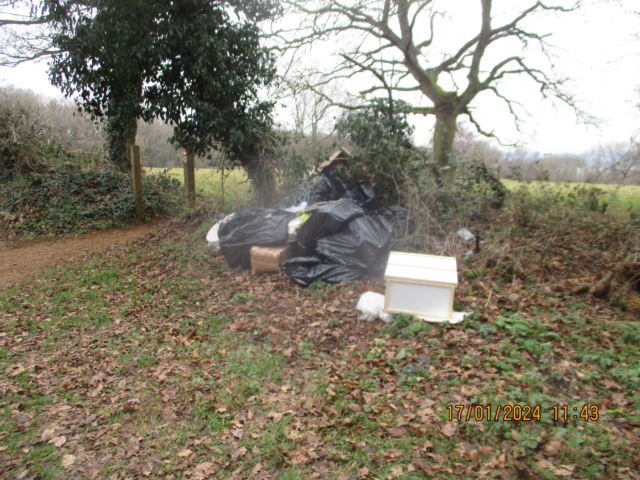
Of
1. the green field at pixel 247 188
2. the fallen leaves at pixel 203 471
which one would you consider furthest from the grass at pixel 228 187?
the fallen leaves at pixel 203 471

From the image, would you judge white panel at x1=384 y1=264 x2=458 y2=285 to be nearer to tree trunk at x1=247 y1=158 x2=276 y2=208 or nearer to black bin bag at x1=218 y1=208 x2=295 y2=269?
black bin bag at x1=218 y1=208 x2=295 y2=269

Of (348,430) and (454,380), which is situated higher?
(454,380)

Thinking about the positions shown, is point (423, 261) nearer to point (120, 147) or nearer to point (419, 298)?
point (419, 298)

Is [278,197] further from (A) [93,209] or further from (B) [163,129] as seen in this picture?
(B) [163,129]

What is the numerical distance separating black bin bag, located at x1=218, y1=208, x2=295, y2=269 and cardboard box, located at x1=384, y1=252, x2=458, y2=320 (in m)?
2.12

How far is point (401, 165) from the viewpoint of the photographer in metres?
6.61

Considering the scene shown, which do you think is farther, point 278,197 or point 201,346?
point 278,197

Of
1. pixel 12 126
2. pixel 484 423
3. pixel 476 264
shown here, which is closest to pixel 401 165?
pixel 476 264

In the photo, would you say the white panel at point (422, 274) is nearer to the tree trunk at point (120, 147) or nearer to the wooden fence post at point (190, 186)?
the wooden fence post at point (190, 186)

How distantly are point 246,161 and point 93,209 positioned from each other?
3579 mm

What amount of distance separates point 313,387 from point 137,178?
6864 mm

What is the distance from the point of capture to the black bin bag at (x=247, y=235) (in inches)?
223

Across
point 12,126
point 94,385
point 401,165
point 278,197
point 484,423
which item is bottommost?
point 94,385

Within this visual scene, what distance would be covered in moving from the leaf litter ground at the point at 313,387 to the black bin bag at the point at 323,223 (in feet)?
2.36
